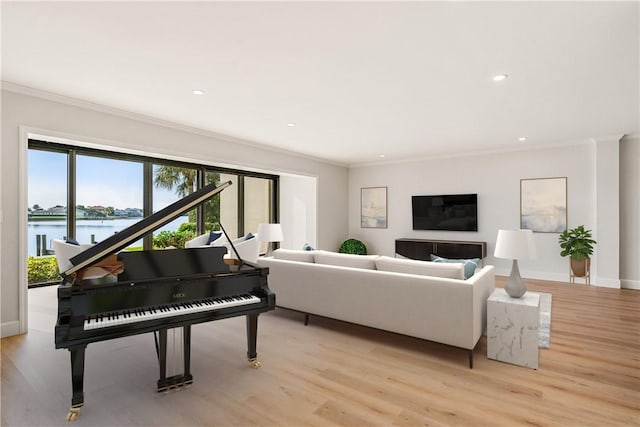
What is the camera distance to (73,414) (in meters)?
1.96

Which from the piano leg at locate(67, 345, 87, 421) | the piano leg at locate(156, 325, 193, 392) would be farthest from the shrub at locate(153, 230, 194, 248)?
the piano leg at locate(67, 345, 87, 421)

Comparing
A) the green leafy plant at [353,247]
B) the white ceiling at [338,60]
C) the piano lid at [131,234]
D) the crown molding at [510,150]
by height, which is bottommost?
the green leafy plant at [353,247]

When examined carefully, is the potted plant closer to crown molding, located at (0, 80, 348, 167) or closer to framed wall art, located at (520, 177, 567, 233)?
framed wall art, located at (520, 177, 567, 233)

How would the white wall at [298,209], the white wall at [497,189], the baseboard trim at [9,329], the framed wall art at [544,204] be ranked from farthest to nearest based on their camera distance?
the white wall at [298,209] < the framed wall art at [544,204] < the white wall at [497,189] < the baseboard trim at [9,329]

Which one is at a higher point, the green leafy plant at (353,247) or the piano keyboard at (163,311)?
the piano keyboard at (163,311)

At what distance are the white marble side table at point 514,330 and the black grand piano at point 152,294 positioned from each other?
190cm

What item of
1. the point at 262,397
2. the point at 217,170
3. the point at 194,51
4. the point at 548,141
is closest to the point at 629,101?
the point at 548,141

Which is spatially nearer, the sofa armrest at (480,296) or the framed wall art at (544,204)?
the sofa armrest at (480,296)

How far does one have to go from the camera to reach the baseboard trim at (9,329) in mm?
3234

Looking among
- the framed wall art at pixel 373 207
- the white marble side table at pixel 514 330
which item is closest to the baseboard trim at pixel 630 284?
the white marble side table at pixel 514 330

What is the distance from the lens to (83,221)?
4.95m

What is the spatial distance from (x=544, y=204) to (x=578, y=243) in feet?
3.07

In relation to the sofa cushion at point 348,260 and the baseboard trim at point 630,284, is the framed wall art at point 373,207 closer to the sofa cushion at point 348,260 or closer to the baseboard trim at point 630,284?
the baseboard trim at point 630,284

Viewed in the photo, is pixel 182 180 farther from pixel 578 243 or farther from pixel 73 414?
pixel 578 243
